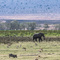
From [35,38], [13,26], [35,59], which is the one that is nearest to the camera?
[35,59]

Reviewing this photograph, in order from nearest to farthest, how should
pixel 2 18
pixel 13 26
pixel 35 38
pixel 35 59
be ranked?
pixel 35 59 → pixel 35 38 → pixel 13 26 → pixel 2 18

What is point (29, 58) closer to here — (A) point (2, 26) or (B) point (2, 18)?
(A) point (2, 26)

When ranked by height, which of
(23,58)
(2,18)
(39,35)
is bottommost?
(2,18)

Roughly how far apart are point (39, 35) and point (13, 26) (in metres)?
115

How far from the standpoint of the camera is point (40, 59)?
22.8m

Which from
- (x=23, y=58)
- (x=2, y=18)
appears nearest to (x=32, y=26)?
(x=2, y=18)

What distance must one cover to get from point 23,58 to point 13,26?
145m

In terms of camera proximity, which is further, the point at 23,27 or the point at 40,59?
the point at 23,27

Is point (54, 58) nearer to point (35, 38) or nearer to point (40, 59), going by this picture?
point (40, 59)

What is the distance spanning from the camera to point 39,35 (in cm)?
5412

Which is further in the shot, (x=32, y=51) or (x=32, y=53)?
(x=32, y=51)

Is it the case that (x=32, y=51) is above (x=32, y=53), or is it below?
below

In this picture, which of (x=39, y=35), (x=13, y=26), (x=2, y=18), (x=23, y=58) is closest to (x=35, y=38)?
(x=39, y=35)

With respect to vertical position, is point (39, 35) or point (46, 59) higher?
point (46, 59)
